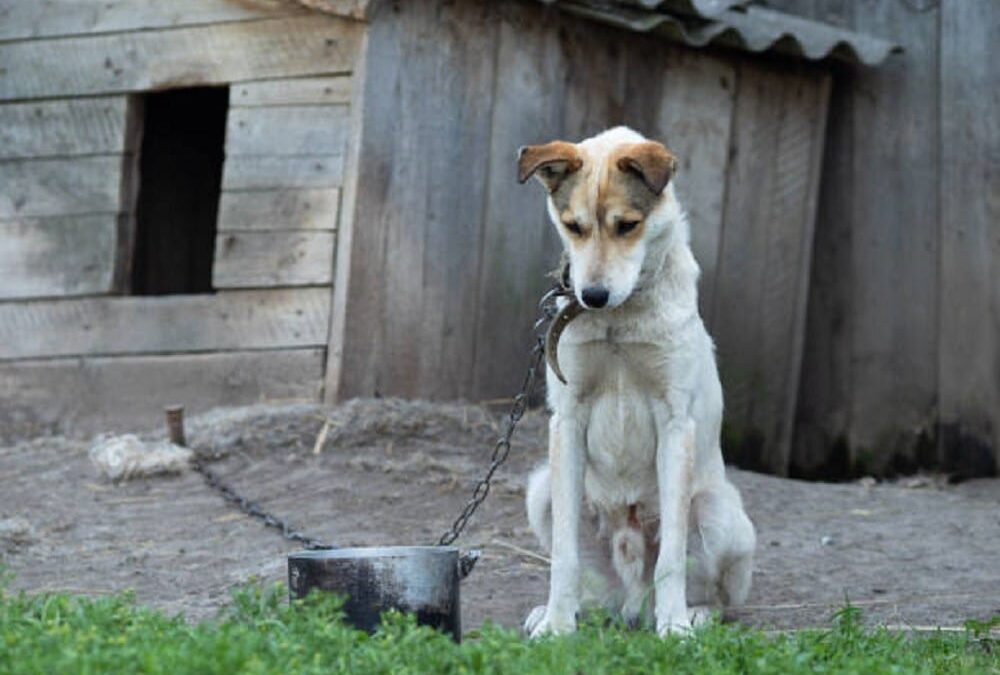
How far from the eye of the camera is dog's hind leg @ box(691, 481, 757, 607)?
5559 mm

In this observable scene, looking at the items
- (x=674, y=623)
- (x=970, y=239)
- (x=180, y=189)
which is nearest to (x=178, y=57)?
(x=180, y=189)

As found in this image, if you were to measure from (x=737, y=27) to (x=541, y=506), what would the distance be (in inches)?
142

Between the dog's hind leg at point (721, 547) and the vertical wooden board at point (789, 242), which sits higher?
the vertical wooden board at point (789, 242)

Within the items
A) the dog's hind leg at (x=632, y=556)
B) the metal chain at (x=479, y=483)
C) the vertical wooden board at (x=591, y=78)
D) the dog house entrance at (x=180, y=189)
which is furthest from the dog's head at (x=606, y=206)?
the dog house entrance at (x=180, y=189)

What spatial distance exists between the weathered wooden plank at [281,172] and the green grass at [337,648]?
155 inches

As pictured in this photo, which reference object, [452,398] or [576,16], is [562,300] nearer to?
[452,398]

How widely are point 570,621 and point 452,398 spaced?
3.11 metres

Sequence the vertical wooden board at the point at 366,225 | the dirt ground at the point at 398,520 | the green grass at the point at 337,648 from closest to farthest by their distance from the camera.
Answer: the green grass at the point at 337,648, the dirt ground at the point at 398,520, the vertical wooden board at the point at 366,225

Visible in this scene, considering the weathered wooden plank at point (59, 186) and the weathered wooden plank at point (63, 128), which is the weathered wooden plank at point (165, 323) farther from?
the weathered wooden plank at point (63, 128)

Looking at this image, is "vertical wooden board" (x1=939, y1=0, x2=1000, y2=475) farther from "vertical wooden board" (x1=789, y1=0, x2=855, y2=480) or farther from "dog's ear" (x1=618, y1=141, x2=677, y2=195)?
"dog's ear" (x1=618, y1=141, x2=677, y2=195)

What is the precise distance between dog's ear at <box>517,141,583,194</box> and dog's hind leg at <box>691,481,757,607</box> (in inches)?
47.5

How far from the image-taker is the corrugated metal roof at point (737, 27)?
8266 millimetres

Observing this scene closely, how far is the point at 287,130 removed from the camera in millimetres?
8328

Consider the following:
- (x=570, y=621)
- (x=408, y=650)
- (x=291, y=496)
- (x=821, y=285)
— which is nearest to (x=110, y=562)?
(x=291, y=496)
